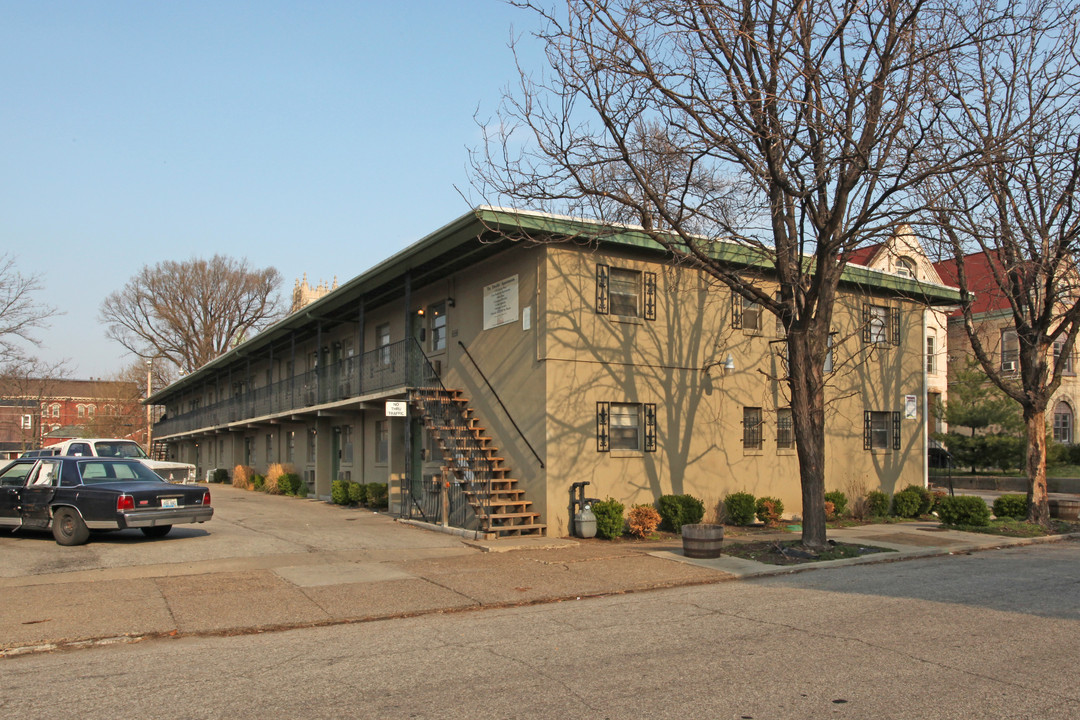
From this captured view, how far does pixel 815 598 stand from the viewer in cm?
994

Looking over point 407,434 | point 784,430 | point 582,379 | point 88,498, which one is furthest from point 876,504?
point 88,498

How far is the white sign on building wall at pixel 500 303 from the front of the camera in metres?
17.0

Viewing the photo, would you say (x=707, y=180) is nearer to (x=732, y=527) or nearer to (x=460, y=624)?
(x=732, y=527)

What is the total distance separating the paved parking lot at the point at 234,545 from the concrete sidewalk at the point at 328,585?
0.20 m

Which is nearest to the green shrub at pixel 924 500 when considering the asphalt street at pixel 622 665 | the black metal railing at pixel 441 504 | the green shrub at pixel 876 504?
the green shrub at pixel 876 504

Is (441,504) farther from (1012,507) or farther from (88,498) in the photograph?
(1012,507)

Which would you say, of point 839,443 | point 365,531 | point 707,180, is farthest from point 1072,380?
point 365,531

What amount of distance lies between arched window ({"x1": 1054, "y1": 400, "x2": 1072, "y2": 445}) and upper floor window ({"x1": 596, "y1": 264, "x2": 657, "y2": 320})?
1420 inches

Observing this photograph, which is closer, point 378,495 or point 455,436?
point 455,436

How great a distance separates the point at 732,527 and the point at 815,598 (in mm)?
8178

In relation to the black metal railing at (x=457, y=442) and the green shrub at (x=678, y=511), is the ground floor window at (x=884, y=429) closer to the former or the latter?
the green shrub at (x=678, y=511)

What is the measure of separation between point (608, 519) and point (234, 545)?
6.56m

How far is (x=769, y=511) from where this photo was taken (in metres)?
18.2

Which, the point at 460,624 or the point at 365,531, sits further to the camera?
the point at 365,531
